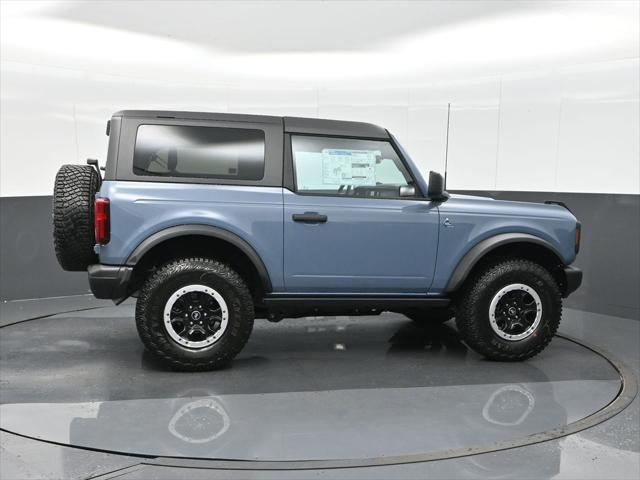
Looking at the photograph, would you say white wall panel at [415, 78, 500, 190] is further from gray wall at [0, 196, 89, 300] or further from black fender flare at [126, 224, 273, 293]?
gray wall at [0, 196, 89, 300]

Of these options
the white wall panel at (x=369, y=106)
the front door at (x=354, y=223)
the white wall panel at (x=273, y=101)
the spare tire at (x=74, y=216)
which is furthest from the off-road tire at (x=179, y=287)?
the white wall panel at (x=369, y=106)

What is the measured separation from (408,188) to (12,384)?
2.94 m

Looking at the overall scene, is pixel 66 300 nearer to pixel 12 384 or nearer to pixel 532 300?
pixel 12 384

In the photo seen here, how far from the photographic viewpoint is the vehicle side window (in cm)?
417

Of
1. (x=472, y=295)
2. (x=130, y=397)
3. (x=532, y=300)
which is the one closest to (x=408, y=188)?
(x=472, y=295)

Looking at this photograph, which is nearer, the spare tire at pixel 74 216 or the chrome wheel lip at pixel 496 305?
the spare tire at pixel 74 216

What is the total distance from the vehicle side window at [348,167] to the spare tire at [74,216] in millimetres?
1423

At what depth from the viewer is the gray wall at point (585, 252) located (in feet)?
19.0

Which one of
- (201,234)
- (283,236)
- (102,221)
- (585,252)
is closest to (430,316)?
(283,236)

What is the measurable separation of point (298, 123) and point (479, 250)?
1588mm

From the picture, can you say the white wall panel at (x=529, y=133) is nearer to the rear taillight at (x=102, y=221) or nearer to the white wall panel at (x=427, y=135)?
the white wall panel at (x=427, y=135)

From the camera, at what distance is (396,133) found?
7.62 m

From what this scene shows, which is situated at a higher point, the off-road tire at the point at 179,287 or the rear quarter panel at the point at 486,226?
the rear quarter panel at the point at 486,226

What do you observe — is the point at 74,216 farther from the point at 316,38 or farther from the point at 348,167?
the point at 316,38
